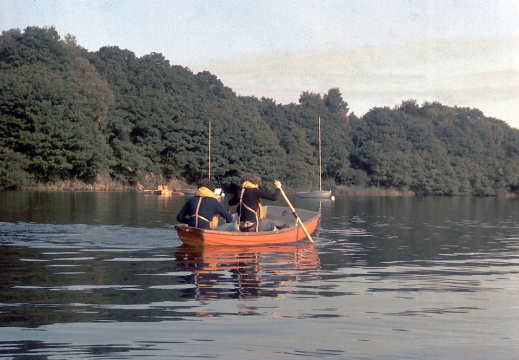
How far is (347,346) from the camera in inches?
266

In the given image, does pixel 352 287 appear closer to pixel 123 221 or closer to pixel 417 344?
pixel 417 344

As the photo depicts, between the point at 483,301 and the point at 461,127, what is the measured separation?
112 meters

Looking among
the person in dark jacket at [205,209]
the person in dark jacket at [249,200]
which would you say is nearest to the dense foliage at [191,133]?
the person in dark jacket at [249,200]

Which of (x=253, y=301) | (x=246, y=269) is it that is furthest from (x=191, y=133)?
(x=253, y=301)

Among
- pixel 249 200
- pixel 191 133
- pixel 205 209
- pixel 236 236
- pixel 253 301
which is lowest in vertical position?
pixel 253 301

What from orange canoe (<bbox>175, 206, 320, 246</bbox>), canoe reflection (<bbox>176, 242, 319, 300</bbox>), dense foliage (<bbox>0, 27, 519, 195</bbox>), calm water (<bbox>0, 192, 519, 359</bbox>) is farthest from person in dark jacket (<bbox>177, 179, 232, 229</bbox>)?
dense foliage (<bbox>0, 27, 519, 195</bbox>)

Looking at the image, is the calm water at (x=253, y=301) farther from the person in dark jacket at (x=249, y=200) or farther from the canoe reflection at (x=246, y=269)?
the person in dark jacket at (x=249, y=200)

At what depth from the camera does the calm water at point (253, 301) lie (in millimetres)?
6648

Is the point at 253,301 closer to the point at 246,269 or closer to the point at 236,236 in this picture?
the point at 246,269

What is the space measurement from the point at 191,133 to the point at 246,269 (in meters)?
64.5

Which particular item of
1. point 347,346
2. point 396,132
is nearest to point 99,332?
point 347,346

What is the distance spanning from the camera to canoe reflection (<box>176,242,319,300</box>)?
9.88 m

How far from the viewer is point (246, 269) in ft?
40.6

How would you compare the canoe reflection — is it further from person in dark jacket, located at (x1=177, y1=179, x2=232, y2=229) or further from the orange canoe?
person in dark jacket, located at (x1=177, y1=179, x2=232, y2=229)
